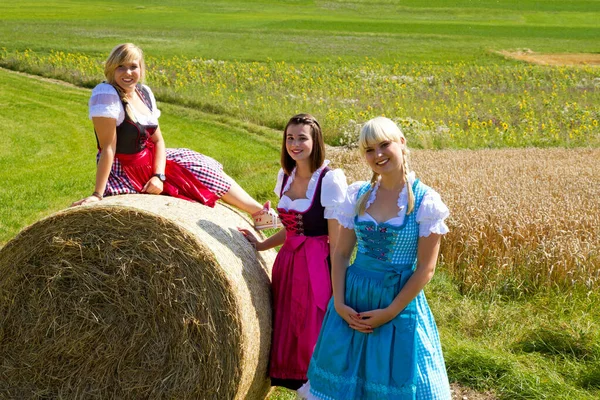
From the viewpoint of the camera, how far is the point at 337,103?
727 inches

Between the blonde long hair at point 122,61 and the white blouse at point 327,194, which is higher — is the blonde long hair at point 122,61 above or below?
above

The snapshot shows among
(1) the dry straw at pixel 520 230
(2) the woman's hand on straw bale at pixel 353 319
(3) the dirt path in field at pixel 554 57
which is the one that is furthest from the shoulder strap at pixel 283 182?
(3) the dirt path in field at pixel 554 57

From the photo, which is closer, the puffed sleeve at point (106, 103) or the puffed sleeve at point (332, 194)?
the puffed sleeve at point (332, 194)

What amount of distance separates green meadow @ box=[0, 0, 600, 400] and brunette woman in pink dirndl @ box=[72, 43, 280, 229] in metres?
1.35

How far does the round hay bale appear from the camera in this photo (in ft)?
13.4

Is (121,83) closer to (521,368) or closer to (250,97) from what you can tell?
(521,368)

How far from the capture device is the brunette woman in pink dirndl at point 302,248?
4219mm

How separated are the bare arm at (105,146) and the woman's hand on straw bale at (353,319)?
1.73 meters

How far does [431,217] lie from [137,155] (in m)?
2.04

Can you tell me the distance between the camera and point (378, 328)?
363cm

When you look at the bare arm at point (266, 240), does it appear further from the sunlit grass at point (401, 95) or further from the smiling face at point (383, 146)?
the sunlit grass at point (401, 95)

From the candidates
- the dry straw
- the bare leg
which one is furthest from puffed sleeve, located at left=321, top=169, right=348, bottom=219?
the dry straw

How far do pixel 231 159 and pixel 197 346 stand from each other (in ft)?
27.2

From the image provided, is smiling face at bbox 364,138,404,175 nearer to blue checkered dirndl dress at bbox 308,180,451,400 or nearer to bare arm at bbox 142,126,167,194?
blue checkered dirndl dress at bbox 308,180,451,400
